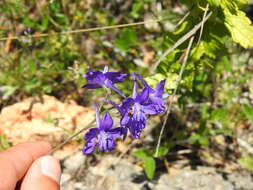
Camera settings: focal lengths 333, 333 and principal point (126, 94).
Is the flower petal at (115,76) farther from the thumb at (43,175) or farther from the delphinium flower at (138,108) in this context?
the thumb at (43,175)

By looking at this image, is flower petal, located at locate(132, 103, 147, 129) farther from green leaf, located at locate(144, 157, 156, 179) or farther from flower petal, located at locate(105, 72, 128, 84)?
green leaf, located at locate(144, 157, 156, 179)

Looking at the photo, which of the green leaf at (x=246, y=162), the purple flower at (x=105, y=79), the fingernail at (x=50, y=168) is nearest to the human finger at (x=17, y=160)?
the fingernail at (x=50, y=168)

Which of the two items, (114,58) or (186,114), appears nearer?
(186,114)

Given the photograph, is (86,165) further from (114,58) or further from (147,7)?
(147,7)

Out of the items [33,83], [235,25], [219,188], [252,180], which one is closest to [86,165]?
[33,83]

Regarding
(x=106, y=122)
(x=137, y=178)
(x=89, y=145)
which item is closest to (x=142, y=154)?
(x=137, y=178)

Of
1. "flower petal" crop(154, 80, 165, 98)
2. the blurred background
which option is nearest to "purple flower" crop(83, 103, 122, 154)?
"flower petal" crop(154, 80, 165, 98)
